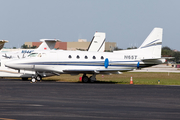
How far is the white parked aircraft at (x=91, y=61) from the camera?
3145 centimetres

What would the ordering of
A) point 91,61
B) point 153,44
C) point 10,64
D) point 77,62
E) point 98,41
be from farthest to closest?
point 98,41, point 153,44, point 91,61, point 77,62, point 10,64

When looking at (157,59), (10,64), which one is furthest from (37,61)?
(157,59)

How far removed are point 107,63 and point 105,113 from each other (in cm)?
2046

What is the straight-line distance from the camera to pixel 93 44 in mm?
51969

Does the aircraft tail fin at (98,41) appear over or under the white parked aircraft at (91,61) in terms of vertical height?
over

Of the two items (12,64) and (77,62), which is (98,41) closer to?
(77,62)

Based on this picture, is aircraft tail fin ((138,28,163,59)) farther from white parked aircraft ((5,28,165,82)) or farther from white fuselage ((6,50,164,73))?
white fuselage ((6,50,164,73))

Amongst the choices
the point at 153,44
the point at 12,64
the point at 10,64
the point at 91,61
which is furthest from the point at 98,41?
the point at 10,64

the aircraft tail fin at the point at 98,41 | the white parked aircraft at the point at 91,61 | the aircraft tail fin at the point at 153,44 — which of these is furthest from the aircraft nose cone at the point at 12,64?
the aircraft tail fin at the point at 98,41

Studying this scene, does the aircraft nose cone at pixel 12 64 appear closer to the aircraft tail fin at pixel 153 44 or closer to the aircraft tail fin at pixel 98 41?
the aircraft tail fin at pixel 153 44

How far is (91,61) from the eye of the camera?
106 feet

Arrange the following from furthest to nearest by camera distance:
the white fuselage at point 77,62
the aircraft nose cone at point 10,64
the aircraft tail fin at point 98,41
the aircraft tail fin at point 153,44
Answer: the aircraft tail fin at point 98,41 < the aircraft tail fin at point 153,44 < the white fuselage at point 77,62 < the aircraft nose cone at point 10,64

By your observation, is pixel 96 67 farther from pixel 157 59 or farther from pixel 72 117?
pixel 72 117

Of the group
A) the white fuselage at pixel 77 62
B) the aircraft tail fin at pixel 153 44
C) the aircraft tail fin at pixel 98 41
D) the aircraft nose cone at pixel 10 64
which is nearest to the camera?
the aircraft nose cone at pixel 10 64
